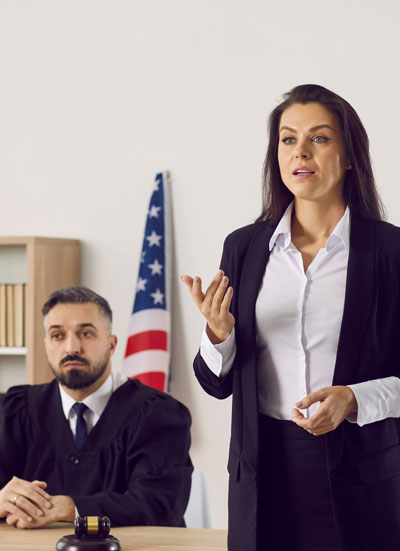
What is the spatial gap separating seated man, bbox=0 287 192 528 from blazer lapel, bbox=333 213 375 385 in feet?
3.19

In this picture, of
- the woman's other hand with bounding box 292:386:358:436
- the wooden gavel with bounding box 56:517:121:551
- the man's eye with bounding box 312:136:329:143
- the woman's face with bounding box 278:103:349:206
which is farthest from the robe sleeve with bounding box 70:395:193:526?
the man's eye with bounding box 312:136:329:143

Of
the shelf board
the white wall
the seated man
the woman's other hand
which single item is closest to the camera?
the woman's other hand

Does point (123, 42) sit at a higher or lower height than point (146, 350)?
higher

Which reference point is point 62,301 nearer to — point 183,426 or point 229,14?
point 183,426

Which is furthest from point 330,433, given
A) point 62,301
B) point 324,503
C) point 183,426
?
point 62,301

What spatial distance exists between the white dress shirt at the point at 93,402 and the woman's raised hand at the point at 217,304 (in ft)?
3.56

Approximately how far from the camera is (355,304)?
5.41 feet

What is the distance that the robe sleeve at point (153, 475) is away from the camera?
2.33 m

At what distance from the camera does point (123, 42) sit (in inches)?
177

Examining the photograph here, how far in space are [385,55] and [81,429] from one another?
243 centimetres

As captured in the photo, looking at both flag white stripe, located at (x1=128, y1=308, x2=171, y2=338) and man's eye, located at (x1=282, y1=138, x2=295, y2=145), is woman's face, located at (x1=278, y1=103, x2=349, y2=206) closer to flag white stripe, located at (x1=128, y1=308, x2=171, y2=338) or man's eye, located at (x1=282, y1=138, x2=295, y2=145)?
man's eye, located at (x1=282, y1=138, x2=295, y2=145)

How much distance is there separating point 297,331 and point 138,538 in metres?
0.77

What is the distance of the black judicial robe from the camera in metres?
2.53

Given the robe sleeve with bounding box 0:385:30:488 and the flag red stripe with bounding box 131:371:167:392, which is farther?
the flag red stripe with bounding box 131:371:167:392
